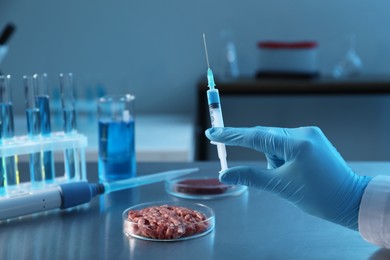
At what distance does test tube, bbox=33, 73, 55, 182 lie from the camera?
4.46ft

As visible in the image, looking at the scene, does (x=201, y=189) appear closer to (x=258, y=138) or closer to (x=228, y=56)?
(x=258, y=138)

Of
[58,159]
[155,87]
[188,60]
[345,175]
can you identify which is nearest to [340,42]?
[188,60]

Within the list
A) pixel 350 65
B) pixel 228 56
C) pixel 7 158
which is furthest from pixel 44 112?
pixel 350 65

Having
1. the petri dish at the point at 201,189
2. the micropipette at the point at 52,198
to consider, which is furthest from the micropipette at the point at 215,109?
the micropipette at the point at 52,198

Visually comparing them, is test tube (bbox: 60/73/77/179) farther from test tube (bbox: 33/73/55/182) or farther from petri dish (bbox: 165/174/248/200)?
petri dish (bbox: 165/174/248/200)

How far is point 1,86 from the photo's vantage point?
1312mm

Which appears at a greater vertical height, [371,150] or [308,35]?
[308,35]

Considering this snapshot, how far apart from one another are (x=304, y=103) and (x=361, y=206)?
7.01 feet

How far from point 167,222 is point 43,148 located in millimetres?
392

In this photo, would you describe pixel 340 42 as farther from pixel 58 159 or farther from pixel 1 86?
pixel 1 86

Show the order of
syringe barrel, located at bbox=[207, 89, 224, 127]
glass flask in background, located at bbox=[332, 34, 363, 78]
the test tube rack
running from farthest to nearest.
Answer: glass flask in background, located at bbox=[332, 34, 363, 78], the test tube rack, syringe barrel, located at bbox=[207, 89, 224, 127]

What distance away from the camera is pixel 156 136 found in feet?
8.56

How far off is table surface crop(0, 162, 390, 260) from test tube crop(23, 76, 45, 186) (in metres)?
0.12

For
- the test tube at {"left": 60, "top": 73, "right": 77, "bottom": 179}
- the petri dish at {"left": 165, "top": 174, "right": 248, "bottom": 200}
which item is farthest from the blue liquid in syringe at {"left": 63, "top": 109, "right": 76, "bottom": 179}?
the petri dish at {"left": 165, "top": 174, "right": 248, "bottom": 200}
